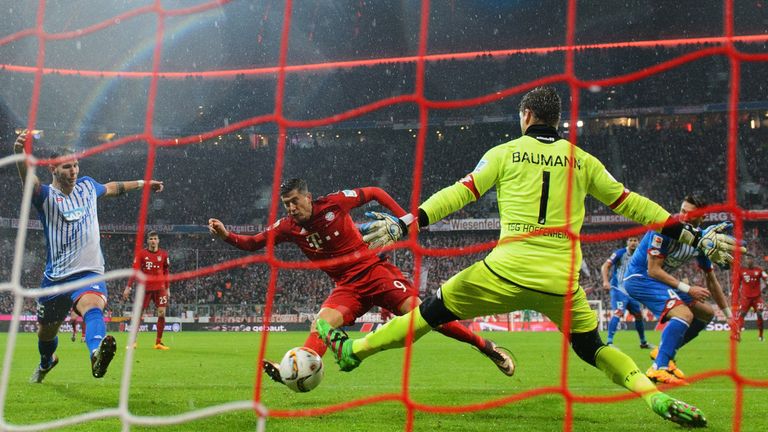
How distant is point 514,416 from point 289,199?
2395mm

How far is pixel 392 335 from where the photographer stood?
176 inches

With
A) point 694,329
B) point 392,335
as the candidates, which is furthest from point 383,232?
point 694,329

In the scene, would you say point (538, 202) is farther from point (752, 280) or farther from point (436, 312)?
point (752, 280)

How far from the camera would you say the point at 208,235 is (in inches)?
1325

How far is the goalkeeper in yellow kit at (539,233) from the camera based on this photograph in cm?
410

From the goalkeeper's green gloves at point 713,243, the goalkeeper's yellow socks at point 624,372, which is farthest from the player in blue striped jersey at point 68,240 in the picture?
the goalkeeper's green gloves at point 713,243

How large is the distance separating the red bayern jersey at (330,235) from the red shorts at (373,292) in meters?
0.09

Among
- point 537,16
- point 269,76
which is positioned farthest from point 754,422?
point 269,76

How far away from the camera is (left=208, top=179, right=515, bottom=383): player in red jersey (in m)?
6.02

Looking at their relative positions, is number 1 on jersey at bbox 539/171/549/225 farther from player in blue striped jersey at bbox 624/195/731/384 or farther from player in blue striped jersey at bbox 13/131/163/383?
player in blue striped jersey at bbox 13/131/163/383

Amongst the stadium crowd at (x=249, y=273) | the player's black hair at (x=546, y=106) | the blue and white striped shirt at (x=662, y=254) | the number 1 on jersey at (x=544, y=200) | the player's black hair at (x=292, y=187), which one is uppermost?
the player's black hair at (x=546, y=106)

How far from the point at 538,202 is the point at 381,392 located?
3.09 metres

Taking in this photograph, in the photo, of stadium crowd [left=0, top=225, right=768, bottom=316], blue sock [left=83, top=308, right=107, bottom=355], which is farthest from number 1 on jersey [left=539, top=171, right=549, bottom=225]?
stadium crowd [left=0, top=225, right=768, bottom=316]

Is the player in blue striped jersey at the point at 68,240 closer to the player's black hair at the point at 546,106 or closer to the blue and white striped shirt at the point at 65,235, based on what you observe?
the blue and white striped shirt at the point at 65,235
